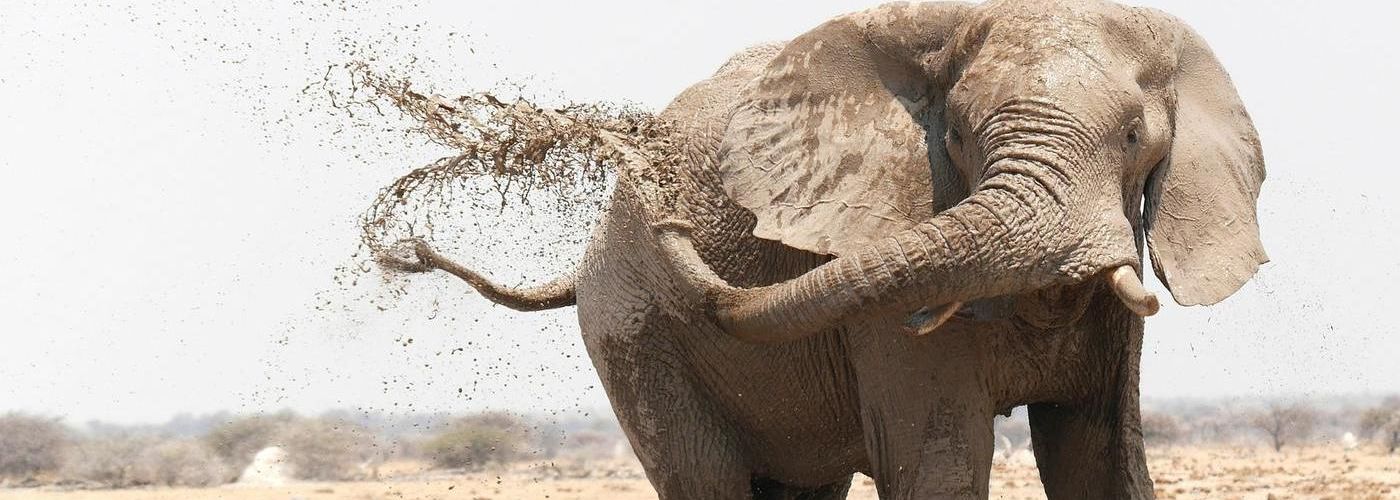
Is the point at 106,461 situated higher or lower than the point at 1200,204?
higher

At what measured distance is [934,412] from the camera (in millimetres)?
6758

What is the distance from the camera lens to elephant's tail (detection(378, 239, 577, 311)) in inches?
381

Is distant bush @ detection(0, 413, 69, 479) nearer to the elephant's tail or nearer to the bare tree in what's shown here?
the bare tree

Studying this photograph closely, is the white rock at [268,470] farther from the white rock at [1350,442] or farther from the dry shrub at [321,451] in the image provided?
the white rock at [1350,442]

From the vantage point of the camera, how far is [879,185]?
21.9 feet

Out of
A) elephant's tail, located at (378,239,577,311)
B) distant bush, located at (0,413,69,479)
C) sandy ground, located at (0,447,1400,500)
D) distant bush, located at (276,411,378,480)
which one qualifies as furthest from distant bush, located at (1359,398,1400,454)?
elephant's tail, located at (378,239,577,311)

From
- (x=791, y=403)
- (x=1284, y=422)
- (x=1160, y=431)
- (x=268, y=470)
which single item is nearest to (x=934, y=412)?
(x=791, y=403)

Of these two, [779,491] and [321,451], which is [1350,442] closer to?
[321,451]

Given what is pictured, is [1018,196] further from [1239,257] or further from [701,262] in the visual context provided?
[701,262]

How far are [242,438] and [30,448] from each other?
4.07 metres

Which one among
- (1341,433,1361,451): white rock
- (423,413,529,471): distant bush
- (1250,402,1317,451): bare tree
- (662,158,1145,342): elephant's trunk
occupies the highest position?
(423,413,529,471): distant bush

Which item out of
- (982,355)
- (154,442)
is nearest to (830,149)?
(982,355)

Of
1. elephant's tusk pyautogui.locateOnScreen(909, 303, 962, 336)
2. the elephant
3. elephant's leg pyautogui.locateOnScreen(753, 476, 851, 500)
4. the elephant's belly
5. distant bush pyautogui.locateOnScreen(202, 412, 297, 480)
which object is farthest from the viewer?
distant bush pyautogui.locateOnScreen(202, 412, 297, 480)

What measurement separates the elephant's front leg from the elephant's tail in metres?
3.02
